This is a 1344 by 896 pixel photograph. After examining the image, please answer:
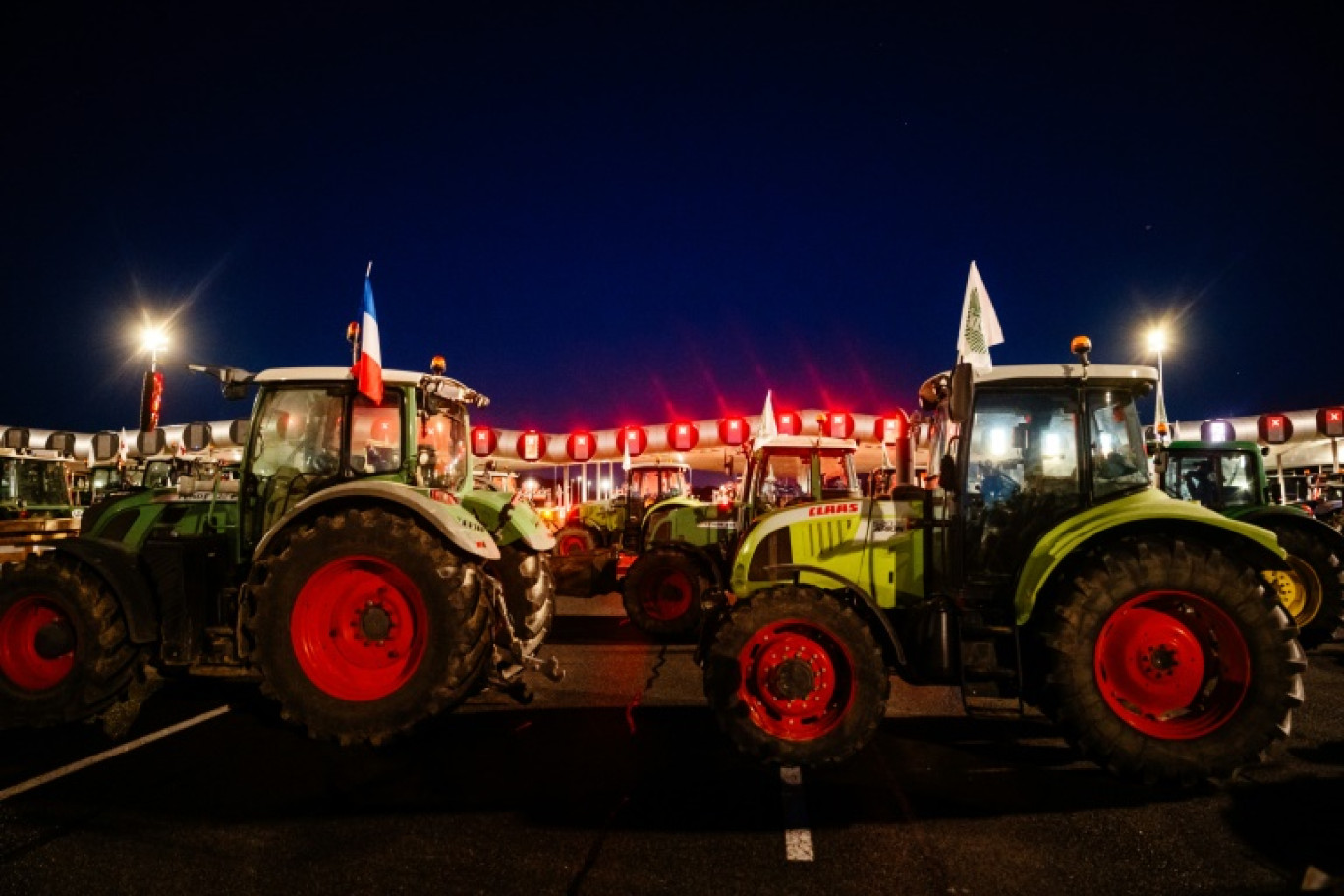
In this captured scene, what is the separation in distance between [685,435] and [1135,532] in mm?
16935

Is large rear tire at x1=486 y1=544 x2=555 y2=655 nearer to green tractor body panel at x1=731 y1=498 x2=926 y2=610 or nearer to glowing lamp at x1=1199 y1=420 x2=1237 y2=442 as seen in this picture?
green tractor body panel at x1=731 y1=498 x2=926 y2=610

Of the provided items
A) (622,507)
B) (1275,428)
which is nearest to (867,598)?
(622,507)

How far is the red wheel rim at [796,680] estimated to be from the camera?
12.9 ft

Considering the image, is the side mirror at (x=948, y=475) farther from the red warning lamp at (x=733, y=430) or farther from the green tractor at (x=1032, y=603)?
the red warning lamp at (x=733, y=430)

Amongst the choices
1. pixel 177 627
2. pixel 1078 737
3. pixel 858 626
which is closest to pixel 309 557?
pixel 177 627

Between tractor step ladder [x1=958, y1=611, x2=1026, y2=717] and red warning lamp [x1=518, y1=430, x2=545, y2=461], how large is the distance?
1930 centimetres

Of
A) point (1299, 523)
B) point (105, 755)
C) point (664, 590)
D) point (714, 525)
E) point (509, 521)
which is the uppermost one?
point (509, 521)

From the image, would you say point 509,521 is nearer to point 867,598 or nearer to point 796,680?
point 796,680

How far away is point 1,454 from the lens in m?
11.6

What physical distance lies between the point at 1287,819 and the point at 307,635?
5.33 m

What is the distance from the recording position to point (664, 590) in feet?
28.8

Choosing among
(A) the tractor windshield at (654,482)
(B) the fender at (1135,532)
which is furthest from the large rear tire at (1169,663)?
(A) the tractor windshield at (654,482)

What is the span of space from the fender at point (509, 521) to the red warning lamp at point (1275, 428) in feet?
71.1

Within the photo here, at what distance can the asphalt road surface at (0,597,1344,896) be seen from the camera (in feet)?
9.41
